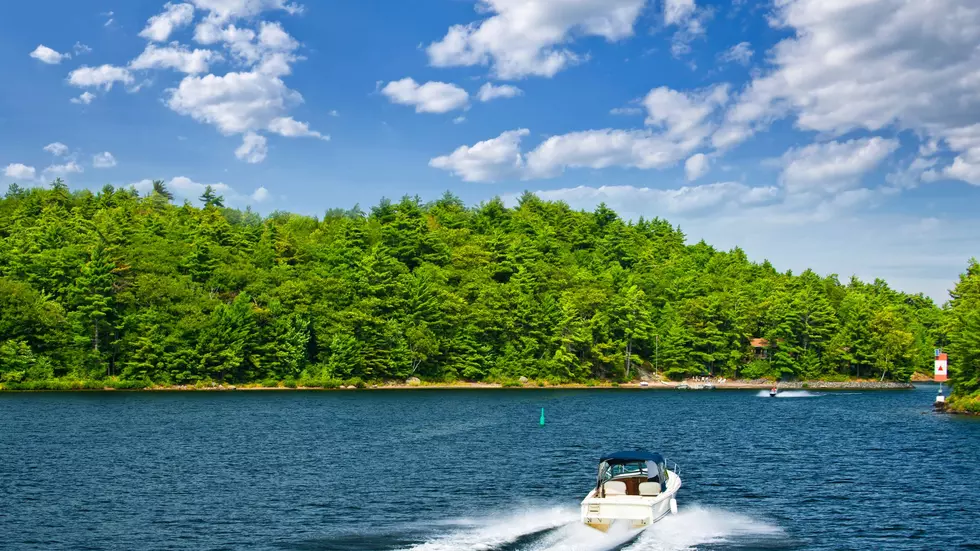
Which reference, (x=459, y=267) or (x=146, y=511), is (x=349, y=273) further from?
(x=146, y=511)

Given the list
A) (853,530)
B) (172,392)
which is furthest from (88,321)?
(853,530)

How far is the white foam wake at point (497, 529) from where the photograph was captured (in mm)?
A: 33781

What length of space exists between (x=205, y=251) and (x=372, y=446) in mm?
94099

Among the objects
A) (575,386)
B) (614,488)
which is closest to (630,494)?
(614,488)

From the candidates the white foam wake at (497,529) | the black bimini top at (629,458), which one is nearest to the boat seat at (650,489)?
the black bimini top at (629,458)

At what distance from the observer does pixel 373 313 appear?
14550cm

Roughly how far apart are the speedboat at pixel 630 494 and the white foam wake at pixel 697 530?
593mm

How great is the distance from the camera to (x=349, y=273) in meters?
153

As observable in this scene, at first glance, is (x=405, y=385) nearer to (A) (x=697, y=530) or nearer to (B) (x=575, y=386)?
(B) (x=575, y=386)

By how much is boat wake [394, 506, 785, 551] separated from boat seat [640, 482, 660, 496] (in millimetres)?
1421

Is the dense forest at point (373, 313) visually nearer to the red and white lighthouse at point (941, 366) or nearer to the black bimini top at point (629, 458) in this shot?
the red and white lighthouse at point (941, 366)

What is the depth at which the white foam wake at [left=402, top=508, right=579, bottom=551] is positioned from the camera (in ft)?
111

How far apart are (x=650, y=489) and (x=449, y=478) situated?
1588cm

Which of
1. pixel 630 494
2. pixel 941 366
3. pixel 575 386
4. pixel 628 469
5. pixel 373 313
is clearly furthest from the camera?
pixel 575 386
